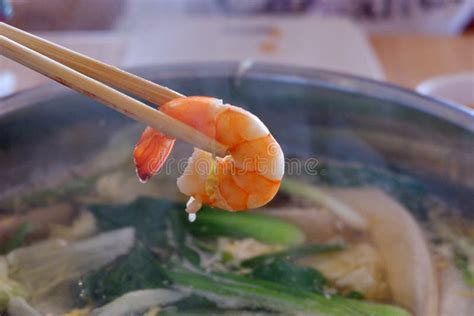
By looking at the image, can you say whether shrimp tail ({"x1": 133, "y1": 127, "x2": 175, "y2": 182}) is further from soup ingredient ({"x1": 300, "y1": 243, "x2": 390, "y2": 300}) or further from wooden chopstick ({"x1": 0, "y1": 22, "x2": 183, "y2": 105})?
soup ingredient ({"x1": 300, "y1": 243, "x2": 390, "y2": 300})

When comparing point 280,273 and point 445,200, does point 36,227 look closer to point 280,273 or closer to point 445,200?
point 280,273

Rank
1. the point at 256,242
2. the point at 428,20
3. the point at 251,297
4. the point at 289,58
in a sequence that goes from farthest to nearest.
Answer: the point at 428,20, the point at 289,58, the point at 256,242, the point at 251,297

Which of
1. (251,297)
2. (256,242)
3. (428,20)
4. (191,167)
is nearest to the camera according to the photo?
(191,167)

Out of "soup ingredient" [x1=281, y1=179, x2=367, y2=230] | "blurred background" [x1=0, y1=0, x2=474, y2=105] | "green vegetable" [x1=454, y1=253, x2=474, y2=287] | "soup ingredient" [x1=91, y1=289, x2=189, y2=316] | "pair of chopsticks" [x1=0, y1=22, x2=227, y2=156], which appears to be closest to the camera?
"pair of chopsticks" [x1=0, y1=22, x2=227, y2=156]

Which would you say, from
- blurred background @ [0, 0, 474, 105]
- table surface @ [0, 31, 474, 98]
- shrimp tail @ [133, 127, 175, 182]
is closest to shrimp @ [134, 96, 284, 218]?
shrimp tail @ [133, 127, 175, 182]

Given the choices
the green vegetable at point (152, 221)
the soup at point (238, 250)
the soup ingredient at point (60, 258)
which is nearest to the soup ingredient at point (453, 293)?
the soup at point (238, 250)

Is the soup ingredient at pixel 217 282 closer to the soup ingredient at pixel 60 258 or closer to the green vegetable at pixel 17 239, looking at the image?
the soup ingredient at pixel 60 258

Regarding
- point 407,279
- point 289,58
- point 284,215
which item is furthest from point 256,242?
point 289,58
